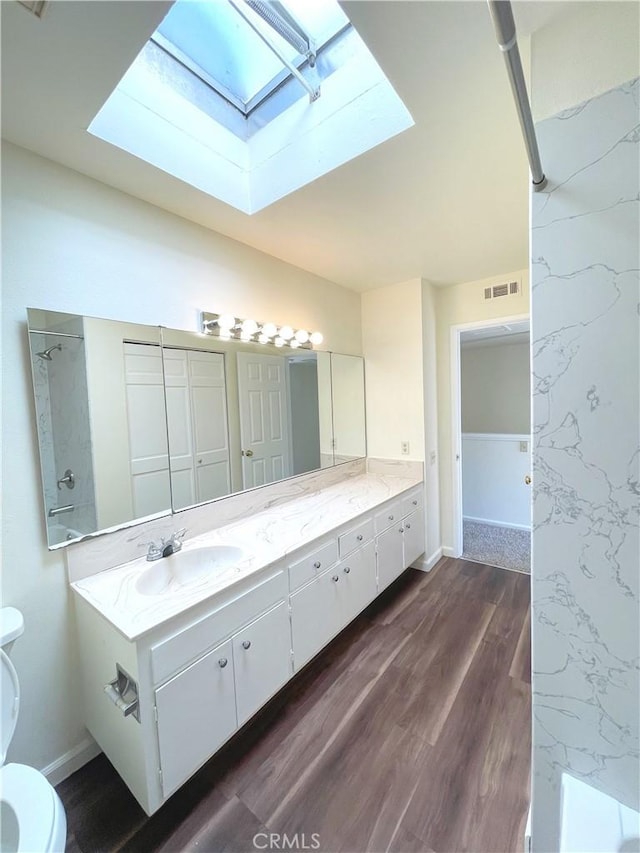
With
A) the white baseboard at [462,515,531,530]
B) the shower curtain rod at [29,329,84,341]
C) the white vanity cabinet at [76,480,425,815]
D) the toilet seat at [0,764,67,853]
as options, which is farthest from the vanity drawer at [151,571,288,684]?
the white baseboard at [462,515,531,530]

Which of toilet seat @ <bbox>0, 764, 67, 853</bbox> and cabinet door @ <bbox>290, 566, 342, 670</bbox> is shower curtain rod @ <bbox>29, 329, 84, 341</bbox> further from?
cabinet door @ <bbox>290, 566, 342, 670</bbox>

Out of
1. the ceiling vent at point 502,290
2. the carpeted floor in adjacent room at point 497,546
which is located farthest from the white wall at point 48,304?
the carpeted floor in adjacent room at point 497,546

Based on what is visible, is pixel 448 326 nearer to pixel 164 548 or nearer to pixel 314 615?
pixel 314 615

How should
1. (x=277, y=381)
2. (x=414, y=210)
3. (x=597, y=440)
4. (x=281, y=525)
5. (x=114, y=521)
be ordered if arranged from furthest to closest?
(x=277, y=381), (x=281, y=525), (x=414, y=210), (x=114, y=521), (x=597, y=440)

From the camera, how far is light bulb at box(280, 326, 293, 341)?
233cm

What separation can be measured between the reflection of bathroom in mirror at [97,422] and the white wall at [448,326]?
2319 millimetres

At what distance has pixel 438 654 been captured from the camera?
1965mm

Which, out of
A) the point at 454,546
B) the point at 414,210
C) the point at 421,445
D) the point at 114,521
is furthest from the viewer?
the point at 454,546

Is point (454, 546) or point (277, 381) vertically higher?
point (277, 381)

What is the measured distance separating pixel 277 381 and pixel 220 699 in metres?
1.76

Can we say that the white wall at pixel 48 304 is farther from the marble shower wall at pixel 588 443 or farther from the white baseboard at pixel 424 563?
the white baseboard at pixel 424 563

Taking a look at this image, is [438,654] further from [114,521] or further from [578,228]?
[578,228]

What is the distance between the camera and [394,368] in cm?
293

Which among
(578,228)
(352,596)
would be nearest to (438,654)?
(352,596)
